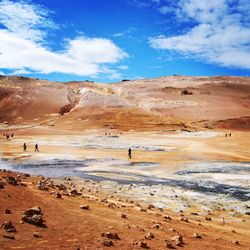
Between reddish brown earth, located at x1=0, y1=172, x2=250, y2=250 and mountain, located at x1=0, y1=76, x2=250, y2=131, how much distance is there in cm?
10071

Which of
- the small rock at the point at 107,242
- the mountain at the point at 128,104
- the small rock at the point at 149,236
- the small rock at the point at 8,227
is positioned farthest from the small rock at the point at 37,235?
the mountain at the point at 128,104

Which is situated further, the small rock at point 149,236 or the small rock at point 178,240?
the small rock at point 149,236

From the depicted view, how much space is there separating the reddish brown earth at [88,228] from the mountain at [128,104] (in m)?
101

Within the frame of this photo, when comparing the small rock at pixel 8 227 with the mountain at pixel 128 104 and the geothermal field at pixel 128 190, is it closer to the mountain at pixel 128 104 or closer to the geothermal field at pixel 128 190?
the geothermal field at pixel 128 190

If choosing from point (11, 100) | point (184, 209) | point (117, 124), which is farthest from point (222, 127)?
point (184, 209)

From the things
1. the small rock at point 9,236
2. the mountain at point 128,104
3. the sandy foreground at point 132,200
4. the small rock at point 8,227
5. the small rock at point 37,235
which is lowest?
the sandy foreground at point 132,200

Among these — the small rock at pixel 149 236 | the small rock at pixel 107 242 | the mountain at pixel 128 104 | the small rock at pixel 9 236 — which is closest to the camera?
the small rock at pixel 9 236

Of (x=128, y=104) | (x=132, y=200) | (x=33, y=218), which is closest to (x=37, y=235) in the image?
(x=33, y=218)

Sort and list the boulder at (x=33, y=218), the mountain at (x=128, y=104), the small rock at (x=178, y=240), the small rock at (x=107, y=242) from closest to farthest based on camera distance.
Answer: the small rock at (x=107, y=242) → the boulder at (x=33, y=218) → the small rock at (x=178, y=240) → the mountain at (x=128, y=104)

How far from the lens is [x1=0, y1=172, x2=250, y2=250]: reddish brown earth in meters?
12.5

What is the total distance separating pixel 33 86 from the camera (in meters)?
175

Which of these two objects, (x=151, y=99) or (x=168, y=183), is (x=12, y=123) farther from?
(x=168, y=183)

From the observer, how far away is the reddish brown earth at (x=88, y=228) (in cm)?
1247

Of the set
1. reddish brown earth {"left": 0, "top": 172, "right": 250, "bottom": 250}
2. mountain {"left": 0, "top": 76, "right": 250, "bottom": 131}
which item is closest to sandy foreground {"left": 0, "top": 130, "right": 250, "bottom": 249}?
reddish brown earth {"left": 0, "top": 172, "right": 250, "bottom": 250}
